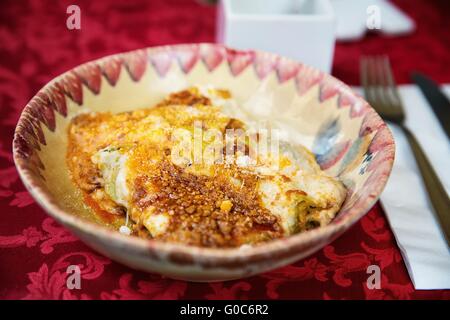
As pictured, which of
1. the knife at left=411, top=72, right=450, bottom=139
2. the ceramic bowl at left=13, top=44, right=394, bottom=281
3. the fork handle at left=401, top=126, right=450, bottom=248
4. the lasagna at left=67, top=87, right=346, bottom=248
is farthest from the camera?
the knife at left=411, top=72, right=450, bottom=139

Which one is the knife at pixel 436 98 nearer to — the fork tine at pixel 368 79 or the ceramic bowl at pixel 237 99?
the fork tine at pixel 368 79

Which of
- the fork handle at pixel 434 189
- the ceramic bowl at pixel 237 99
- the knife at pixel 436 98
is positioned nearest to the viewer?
the ceramic bowl at pixel 237 99

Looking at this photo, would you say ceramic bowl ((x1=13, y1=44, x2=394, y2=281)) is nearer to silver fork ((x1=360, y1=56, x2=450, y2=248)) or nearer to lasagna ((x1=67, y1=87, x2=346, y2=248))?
lasagna ((x1=67, y1=87, x2=346, y2=248))

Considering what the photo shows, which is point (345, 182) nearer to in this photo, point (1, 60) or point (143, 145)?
point (143, 145)

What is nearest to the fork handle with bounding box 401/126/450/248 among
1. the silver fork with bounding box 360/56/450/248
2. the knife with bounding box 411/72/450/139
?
the silver fork with bounding box 360/56/450/248

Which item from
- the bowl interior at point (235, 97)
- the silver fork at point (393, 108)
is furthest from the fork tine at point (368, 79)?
the bowl interior at point (235, 97)

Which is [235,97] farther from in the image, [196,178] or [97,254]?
[97,254]
